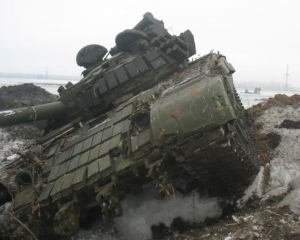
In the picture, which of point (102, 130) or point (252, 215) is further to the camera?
point (102, 130)

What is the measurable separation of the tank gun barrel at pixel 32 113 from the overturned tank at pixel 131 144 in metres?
0.02

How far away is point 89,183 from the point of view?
197 inches

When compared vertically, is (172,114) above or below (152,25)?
below

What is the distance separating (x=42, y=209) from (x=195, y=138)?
2.73 metres

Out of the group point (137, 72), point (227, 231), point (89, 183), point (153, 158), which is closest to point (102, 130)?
point (89, 183)

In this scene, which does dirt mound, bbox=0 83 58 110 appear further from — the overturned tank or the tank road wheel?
the tank road wheel

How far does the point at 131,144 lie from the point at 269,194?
2417 millimetres

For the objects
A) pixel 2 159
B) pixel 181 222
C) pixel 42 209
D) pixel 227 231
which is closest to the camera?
pixel 227 231

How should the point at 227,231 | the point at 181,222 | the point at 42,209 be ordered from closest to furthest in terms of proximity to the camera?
1. the point at 227,231
2. the point at 42,209
3. the point at 181,222

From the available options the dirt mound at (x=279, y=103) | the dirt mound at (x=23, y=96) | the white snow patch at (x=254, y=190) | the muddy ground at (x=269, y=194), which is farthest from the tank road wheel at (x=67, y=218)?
the dirt mound at (x=23, y=96)

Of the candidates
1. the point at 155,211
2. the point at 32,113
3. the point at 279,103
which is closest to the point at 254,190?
the point at 155,211

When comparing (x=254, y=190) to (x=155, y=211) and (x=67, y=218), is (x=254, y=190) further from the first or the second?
(x=67, y=218)

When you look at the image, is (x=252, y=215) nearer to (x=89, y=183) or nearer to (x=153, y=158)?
(x=153, y=158)

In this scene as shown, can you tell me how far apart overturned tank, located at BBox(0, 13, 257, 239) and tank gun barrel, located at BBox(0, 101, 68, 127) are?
22 mm
